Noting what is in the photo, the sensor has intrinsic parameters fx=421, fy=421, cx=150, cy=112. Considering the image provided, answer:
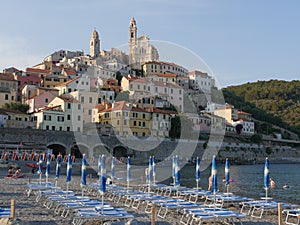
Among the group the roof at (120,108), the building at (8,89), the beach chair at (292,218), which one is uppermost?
the building at (8,89)

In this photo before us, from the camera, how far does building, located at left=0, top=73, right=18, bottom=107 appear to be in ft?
231

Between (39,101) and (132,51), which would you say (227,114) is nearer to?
(132,51)

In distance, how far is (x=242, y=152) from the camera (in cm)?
8338

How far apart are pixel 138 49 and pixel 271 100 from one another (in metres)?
47.4

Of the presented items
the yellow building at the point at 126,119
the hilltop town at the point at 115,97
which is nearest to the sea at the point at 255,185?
the yellow building at the point at 126,119

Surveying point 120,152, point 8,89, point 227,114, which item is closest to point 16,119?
point 120,152

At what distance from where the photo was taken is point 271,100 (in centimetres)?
13500

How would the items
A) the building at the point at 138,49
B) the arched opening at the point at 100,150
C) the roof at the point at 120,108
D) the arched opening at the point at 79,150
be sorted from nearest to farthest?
the arched opening at the point at 79,150 → the arched opening at the point at 100,150 → the roof at the point at 120,108 → the building at the point at 138,49

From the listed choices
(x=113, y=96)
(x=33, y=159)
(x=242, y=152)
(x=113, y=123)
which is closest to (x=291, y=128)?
(x=242, y=152)

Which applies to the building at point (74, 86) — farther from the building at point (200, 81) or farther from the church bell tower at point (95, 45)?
the church bell tower at point (95, 45)

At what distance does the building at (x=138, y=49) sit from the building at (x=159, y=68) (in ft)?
4.95

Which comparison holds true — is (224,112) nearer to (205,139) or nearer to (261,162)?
(261,162)

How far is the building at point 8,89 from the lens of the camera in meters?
70.4

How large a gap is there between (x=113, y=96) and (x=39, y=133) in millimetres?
25608
